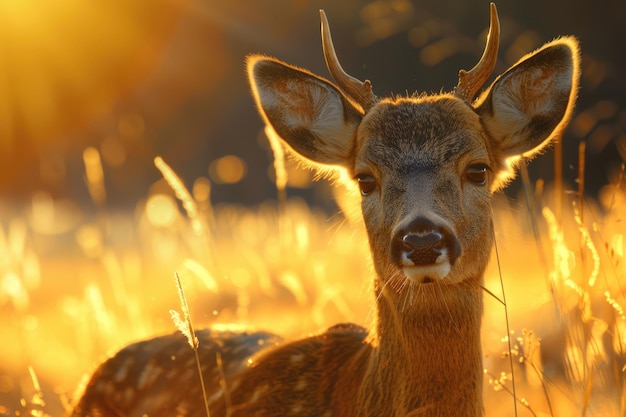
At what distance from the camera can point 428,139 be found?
13.9 feet

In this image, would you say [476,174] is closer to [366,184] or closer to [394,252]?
[366,184]

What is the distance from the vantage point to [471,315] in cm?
403

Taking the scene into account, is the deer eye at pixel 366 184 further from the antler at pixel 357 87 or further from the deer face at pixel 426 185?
the antler at pixel 357 87

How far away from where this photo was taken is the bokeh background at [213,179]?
6.41m

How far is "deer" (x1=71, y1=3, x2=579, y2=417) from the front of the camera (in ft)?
12.9

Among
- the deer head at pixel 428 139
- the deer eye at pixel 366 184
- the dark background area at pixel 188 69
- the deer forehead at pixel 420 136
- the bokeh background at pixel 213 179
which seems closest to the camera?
the deer head at pixel 428 139

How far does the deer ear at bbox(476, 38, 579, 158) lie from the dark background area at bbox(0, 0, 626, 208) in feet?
41.8

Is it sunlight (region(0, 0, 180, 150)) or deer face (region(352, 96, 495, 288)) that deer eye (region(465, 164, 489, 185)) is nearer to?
deer face (region(352, 96, 495, 288))

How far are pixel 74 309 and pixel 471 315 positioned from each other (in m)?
3.79

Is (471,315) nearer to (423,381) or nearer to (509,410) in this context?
(423,381)

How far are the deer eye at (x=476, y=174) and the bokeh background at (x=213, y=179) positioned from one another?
405 mm

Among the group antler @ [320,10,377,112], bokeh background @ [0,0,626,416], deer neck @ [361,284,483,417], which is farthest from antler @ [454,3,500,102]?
deer neck @ [361,284,483,417]

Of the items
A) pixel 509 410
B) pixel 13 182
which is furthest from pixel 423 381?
pixel 13 182

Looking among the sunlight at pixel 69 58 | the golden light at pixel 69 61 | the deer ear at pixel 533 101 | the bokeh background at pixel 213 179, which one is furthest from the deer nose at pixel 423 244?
the golden light at pixel 69 61
